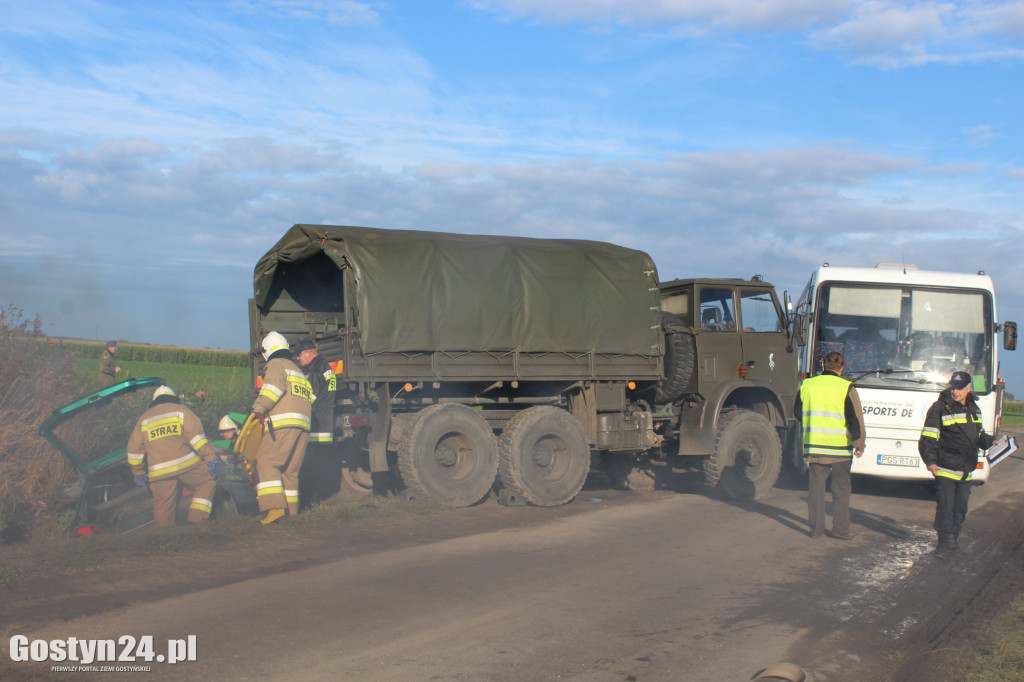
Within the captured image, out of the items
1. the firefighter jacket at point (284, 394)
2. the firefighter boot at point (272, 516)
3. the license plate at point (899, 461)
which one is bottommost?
the firefighter boot at point (272, 516)

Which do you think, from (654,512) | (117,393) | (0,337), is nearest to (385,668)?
(117,393)

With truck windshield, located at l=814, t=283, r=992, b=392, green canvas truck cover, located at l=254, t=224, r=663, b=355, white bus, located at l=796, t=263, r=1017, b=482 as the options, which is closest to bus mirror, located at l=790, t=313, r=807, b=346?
white bus, located at l=796, t=263, r=1017, b=482

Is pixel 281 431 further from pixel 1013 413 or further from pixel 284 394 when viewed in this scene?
pixel 1013 413

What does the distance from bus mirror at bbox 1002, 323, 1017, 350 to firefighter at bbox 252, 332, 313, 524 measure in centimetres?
916

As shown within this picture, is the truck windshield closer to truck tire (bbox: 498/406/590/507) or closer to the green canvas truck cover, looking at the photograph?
the green canvas truck cover

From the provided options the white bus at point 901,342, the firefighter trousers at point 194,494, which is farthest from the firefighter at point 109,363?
the white bus at point 901,342

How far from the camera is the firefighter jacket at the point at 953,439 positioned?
796cm

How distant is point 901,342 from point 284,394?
8.11 m

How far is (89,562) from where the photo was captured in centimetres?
645

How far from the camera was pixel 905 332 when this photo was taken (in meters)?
11.3

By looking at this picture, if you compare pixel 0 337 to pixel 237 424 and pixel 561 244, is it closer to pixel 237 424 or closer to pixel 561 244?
pixel 237 424

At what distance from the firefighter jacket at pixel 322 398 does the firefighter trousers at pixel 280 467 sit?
0.67 meters

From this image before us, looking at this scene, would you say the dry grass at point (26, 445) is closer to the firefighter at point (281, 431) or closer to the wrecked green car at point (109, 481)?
the wrecked green car at point (109, 481)

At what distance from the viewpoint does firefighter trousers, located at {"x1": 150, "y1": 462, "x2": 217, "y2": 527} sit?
820 cm
